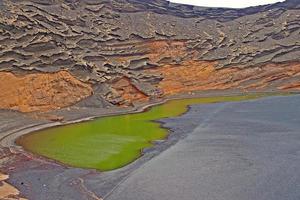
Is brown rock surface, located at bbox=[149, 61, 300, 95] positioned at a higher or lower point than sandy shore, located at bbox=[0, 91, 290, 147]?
higher

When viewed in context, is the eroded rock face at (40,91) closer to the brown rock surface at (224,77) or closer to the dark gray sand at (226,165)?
the dark gray sand at (226,165)

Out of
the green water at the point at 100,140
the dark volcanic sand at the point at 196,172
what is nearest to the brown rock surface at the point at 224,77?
the green water at the point at 100,140

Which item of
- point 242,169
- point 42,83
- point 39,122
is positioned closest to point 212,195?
point 242,169

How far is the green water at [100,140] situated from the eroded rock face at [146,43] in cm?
1078

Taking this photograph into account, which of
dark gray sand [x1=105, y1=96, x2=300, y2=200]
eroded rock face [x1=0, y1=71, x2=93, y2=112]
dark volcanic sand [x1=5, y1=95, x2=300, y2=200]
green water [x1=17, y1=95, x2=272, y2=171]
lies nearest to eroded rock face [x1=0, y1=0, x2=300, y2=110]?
eroded rock face [x1=0, y1=71, x2=93, y2=112]

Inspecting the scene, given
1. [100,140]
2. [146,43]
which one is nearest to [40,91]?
[100,140]

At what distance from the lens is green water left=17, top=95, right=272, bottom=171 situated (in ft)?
97.8

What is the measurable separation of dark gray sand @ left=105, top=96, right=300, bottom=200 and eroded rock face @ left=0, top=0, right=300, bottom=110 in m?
21.8

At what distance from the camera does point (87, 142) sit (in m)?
35.5

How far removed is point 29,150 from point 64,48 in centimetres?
3260

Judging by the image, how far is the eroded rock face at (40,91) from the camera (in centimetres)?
5022

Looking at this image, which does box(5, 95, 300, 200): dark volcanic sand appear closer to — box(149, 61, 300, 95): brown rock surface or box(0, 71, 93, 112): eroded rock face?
box(0, 71, 93, 112): eroded rock face

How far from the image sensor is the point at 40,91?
173ft

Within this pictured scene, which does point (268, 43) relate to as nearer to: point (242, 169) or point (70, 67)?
point (70, 67)
